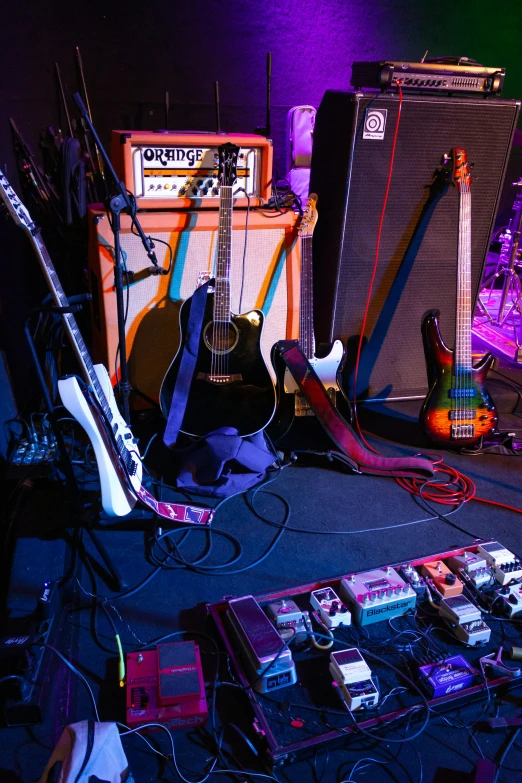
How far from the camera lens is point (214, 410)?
2.62 m

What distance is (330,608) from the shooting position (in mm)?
1762

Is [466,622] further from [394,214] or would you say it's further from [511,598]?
[394,214]

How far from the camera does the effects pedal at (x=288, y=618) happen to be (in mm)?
1672

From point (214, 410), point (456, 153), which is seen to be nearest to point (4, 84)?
point (214, 410)

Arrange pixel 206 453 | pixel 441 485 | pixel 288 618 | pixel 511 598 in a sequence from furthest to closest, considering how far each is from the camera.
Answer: pixel 441 485, pixel 206 453, pixel 511 598, pixel 288 618

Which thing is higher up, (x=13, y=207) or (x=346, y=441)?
(x=13, y=207)

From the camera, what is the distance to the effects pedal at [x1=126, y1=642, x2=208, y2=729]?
58.4 inches

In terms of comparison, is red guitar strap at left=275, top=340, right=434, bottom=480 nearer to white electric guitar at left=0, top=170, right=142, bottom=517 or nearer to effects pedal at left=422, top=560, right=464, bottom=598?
effects pedal at left=422, top=560, right=464, bottom=598

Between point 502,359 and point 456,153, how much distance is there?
1432 millimetres

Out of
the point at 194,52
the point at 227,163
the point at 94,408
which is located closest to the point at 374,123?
the point at 227,163

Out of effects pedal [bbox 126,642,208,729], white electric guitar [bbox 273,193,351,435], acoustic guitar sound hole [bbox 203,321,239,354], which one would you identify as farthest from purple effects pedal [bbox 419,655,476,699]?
acoustic guitar sound hole [bbox 203,321,239,354]

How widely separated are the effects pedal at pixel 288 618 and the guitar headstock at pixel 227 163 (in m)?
1.81

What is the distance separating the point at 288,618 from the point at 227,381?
119cm

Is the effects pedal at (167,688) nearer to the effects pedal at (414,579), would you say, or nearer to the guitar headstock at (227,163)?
the effects pedal at (414,579)
